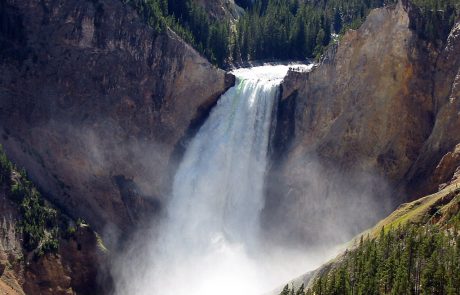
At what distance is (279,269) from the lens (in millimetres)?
87750

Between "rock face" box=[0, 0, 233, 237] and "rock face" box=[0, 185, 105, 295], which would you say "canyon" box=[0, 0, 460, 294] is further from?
"rock face" box=[0, 185, 105, 295]

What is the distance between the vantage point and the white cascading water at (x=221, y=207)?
90562 millimetres

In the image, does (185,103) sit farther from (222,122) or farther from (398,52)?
(398,52)

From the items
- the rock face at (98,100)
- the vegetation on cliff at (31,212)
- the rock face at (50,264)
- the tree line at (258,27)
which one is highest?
the tree line at (258,27)

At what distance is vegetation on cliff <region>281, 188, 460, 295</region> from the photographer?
58906 mm

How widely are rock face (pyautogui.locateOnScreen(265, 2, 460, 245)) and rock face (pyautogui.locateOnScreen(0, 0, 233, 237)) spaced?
15.0m

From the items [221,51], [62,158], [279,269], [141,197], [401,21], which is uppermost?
[221,51]

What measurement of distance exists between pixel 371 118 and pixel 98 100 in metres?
34.4

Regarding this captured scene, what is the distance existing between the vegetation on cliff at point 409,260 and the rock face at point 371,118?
10.9 metres

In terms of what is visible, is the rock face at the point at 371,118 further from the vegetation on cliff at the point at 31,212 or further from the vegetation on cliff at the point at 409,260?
the vegetation on cliff at the point at 31,212

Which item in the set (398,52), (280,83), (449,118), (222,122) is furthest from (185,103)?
(449,118)

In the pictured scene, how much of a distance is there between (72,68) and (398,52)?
40152mm

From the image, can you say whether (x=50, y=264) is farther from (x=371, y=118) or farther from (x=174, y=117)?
(x=371, y=118)

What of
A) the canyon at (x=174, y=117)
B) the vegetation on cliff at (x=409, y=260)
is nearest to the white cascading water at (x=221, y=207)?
the canyon at (x=174, y=117)
